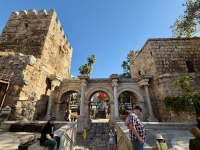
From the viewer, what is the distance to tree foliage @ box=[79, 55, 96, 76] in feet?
81.0

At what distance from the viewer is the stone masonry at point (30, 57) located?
7301mm

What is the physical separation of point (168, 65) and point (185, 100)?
3.73m

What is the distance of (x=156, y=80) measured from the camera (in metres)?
9.48

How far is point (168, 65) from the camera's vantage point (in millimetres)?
9406

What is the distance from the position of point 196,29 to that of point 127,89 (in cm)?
1000

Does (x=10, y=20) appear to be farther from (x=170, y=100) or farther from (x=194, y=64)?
(x=194, y=64)

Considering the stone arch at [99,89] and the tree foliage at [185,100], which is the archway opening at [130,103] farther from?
the tree foliage at [185,100]

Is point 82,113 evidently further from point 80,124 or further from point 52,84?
point 52,84

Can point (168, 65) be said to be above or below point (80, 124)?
above

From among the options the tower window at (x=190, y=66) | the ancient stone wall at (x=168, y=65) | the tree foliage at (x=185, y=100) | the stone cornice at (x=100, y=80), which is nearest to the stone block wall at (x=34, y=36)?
the stone cornice at (x=100, y=80)

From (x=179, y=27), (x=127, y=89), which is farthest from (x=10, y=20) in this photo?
(x=179, y=27)

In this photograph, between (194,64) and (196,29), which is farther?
(196,29)

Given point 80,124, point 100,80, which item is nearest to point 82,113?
point 80,124

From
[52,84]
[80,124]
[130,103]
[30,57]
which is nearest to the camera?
[30,57]
